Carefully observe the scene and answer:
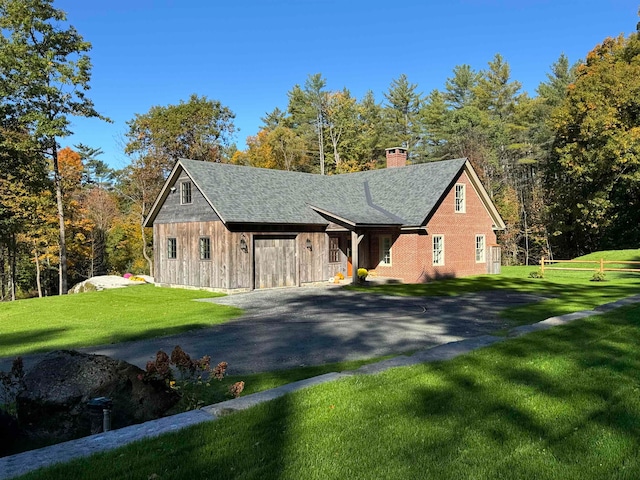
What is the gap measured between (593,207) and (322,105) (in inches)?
1191

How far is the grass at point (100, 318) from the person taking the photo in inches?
482

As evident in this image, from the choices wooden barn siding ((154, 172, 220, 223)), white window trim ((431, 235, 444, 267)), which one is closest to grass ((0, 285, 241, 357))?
wooden barn siding ((154, 172, 220, 223))

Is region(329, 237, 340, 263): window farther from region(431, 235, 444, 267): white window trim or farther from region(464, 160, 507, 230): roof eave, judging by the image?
region(464, 160, 507, 230): roof eave

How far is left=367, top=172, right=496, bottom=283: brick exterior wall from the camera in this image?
977 inches

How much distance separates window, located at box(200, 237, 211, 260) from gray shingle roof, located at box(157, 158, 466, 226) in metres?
2.02

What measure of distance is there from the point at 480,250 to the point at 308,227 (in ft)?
35.7

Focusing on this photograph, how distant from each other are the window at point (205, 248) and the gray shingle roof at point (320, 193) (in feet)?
6.62

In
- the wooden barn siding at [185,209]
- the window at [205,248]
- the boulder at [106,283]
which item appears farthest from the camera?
the boulder at [106,283]

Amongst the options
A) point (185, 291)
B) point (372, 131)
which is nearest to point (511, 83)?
point (372, 131)

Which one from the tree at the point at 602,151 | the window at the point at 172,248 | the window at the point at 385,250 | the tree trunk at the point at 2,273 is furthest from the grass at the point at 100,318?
the tree at the point at 602,151

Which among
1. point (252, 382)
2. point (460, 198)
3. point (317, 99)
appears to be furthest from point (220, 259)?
point (317, 99)

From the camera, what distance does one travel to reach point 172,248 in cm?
2544

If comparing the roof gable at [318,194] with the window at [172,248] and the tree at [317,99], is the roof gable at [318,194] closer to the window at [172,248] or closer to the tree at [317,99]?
the window at [172,248]

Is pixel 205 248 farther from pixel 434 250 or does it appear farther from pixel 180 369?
pixel 180 369
